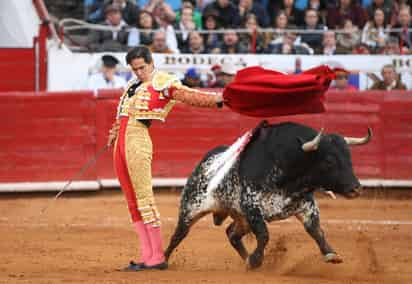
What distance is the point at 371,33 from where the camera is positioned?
13664mm

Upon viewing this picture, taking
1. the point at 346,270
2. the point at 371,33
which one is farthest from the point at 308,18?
the point at 346,270

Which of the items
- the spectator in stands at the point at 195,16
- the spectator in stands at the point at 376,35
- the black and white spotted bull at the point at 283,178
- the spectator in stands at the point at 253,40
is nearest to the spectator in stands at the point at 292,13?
the spectator in stands at the point at 253,40

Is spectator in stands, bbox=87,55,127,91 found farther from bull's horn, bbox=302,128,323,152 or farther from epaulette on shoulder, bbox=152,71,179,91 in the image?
bull's horn, bbox=302,128,323,152

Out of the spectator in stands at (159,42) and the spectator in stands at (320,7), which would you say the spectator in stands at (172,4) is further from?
the spectator in stands at (320,7)

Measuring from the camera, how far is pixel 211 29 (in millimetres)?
13648

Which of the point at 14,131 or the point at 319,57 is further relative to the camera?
the point at 319,57

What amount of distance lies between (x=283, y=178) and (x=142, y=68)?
1.24 metres

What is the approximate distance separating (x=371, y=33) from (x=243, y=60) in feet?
5.91

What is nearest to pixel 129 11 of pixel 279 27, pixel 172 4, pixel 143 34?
pixel 143 34

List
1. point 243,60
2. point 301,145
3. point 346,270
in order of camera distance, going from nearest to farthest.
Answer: point 301,145 < point 346,270 < point 243,60

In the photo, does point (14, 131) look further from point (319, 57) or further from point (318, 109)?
point (318, 109)

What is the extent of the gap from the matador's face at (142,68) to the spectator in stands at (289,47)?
231 inches

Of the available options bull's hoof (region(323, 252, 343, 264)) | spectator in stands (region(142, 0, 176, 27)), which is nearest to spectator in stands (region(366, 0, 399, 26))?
spectator in stands (region(142, 0, 176, 27))

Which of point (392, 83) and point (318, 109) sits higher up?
point (318, 109)
